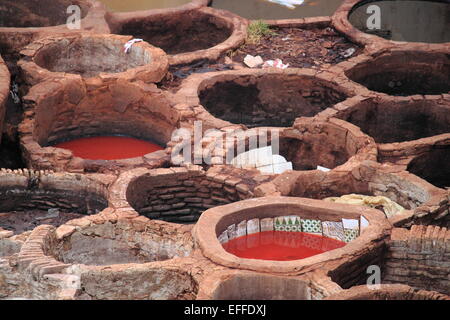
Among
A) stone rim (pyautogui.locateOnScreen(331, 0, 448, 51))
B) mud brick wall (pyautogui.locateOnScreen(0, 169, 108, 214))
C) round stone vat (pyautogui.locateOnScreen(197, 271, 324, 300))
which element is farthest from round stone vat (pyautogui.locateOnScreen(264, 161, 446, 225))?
stone rim (pyautogui.locateOnScreen(331, 0, 448, 51))

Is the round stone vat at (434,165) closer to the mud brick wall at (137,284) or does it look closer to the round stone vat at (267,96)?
the round stone vat at (267,96)

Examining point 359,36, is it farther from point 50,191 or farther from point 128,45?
point 50,191

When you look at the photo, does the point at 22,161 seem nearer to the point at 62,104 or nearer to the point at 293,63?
the point at 62,104

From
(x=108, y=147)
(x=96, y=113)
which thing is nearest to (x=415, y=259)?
(x=108, y=147)

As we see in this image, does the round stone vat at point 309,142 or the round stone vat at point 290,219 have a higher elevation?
the round stone vat at point 290,219

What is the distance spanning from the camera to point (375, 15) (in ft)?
65.6

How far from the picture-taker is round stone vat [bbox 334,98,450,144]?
55.8 ft

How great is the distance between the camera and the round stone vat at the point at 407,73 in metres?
18.4

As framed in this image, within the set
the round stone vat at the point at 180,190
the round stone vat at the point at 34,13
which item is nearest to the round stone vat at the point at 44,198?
the round stone vat at the point at 180,190

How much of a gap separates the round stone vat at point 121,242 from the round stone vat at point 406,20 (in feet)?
25.2

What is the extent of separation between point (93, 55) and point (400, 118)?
448 centimetres

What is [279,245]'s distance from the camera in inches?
528

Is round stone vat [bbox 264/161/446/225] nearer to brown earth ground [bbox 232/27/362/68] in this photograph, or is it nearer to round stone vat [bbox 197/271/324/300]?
round stone vat [bbox 197/271/324/300]

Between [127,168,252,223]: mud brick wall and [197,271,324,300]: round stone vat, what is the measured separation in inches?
102
